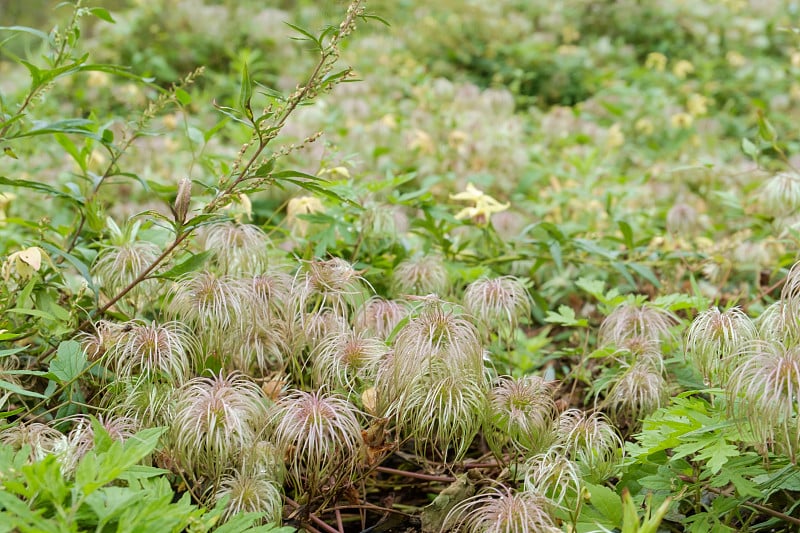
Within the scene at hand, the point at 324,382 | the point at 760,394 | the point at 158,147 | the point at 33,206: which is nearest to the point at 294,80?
the point at 158,147

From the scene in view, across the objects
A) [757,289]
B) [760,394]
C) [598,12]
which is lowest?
[757,289]

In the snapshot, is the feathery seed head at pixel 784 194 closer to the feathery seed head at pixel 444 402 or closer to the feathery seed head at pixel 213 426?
the feathery seed head at pixel 444 402

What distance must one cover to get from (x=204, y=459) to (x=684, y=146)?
402 centimetres

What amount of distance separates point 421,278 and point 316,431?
2.29 ft

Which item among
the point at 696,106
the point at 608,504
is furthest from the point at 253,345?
the point at 696,106

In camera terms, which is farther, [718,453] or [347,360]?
[347,360]

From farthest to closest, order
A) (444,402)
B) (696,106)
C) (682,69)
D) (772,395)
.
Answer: (682,69) < (696,106) < (444,402) < (772,395)

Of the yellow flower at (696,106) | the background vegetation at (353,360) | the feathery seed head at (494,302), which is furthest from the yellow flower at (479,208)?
the yellow flower at (696,106)

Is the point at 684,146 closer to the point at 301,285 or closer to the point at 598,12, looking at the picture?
the point at 598,12

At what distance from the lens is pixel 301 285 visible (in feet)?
5.48

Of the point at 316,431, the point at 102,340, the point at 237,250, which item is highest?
the point at 237,250

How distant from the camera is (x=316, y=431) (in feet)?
4.65

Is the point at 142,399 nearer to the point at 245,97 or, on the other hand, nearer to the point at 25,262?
the point at 25,262

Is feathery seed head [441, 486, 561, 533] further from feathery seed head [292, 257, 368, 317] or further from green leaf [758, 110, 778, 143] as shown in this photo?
Result: green leaf [758, 110, 778, 143]
